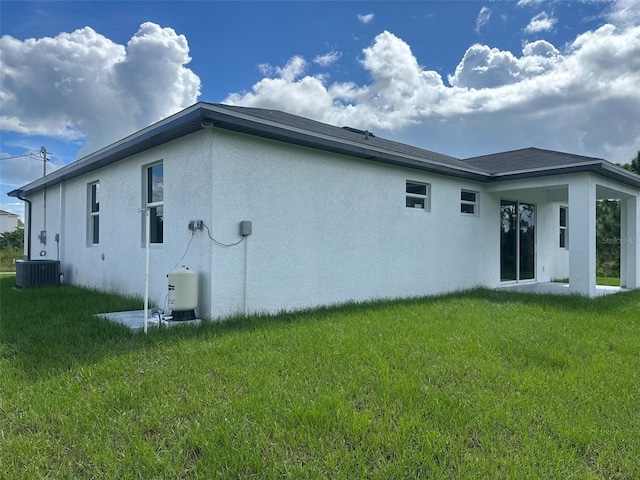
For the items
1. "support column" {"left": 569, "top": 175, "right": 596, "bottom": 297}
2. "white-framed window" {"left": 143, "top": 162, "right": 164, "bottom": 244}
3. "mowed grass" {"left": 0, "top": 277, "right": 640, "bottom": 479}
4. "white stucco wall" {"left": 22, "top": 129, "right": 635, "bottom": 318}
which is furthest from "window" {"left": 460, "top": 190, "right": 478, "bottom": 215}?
"white-framed window" {"left": 143, "top": 162, "right": 164, "bottom": 244}

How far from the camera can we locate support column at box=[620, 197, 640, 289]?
472 inches

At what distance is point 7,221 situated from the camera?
43062 mm

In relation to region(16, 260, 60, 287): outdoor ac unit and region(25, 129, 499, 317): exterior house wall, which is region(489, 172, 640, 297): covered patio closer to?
region(25, 129, 499, 317): exterior house wall

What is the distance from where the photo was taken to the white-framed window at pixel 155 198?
755 centimetres

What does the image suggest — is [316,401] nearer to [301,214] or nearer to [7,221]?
[301,214]

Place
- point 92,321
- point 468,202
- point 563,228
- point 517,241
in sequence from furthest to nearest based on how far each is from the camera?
point 563,228 < point 517,241 < point 468,202 < point 92,321

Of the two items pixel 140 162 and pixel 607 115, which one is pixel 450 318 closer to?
pixel 140 162

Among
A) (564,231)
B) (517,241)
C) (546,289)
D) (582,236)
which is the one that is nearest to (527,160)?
(517,241)

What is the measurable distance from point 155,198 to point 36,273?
204 inches

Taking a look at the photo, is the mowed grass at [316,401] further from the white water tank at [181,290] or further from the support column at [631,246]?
the support column at [631,246]

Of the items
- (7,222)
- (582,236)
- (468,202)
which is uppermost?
(7,222)

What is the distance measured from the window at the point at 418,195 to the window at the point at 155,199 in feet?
17.8

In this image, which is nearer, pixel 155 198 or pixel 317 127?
pixel 155 198

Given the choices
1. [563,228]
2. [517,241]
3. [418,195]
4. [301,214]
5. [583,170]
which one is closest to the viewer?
[301,214]
